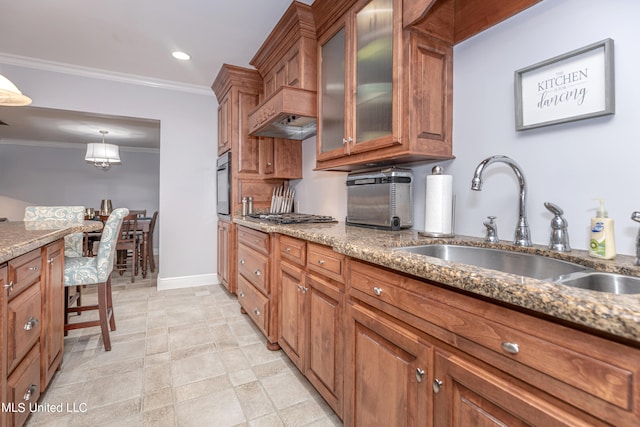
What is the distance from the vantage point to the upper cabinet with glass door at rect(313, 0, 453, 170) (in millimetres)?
1468

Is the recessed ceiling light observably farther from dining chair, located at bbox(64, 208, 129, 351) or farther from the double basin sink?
the double basin sink

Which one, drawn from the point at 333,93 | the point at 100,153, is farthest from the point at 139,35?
the point at 100,153

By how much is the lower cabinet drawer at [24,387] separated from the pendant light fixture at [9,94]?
5.38 feet

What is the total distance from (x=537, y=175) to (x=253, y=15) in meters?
2.33

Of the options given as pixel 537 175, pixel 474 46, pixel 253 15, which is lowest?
pixel 537 175

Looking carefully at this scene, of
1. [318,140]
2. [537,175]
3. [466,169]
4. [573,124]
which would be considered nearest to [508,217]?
[537,175]

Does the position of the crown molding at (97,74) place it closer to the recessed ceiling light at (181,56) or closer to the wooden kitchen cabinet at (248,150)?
the wooden kitchen cabinet at (248,150)

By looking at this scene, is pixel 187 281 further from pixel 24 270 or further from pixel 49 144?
pixel 49 144

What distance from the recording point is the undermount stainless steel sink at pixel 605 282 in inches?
32.6

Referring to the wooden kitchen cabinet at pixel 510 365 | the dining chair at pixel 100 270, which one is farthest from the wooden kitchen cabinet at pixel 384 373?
the dining chair at pixel 100 270

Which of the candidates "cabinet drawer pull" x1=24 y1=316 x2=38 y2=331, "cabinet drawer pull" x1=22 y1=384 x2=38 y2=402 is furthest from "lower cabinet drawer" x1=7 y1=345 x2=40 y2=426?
"cabinet drawer pull" x1=24 y1=316 x2=38 y2=331

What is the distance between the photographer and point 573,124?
1.14 m

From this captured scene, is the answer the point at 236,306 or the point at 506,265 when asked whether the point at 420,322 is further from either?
the point at 236,306

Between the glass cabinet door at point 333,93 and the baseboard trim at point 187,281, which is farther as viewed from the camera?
the baseboard trim at point 187,281
